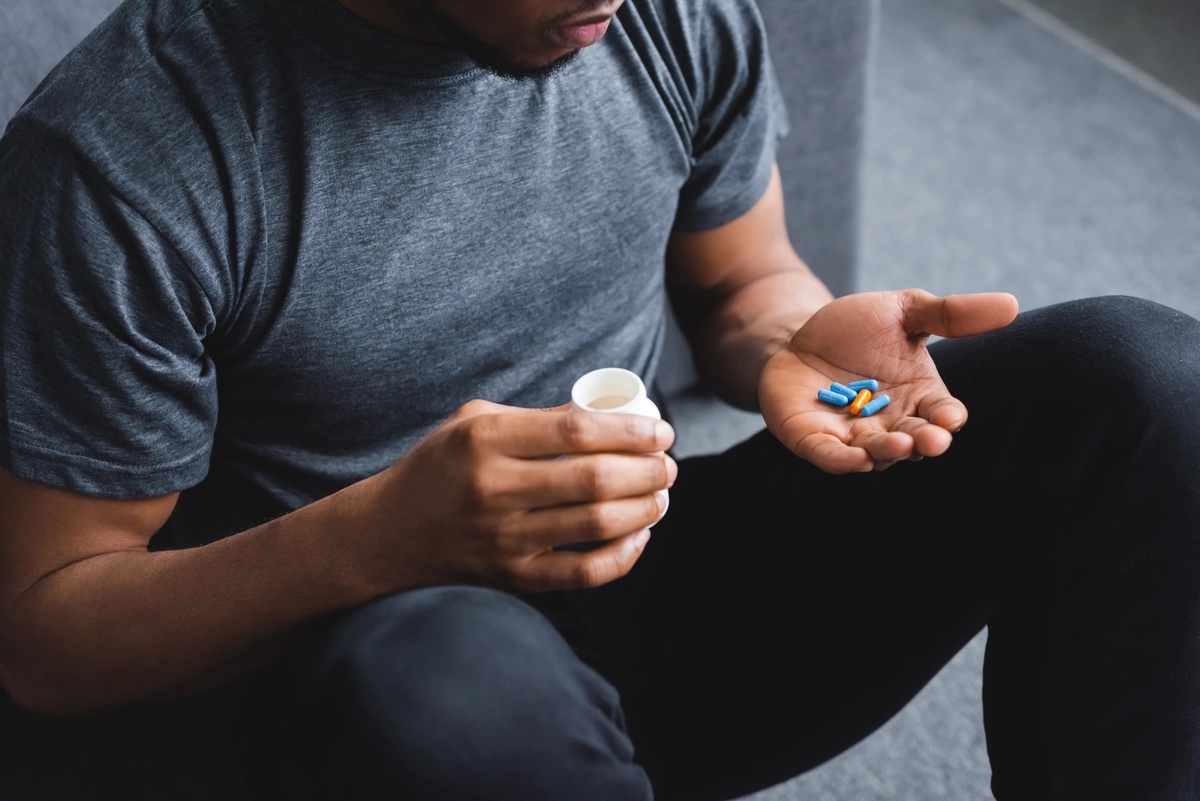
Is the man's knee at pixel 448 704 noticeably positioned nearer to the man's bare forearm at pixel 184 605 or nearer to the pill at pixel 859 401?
the man's bare forearm at pixel 184 605

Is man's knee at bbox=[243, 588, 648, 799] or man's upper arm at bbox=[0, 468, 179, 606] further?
man's upper arm at bbox=[0, 468, 179, 606]

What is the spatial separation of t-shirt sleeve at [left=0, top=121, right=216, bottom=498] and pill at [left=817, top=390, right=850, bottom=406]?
1.58 ft

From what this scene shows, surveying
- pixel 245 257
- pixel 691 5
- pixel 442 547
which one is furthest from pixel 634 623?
pixel 691 5

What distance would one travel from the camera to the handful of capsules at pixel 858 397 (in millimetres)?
900

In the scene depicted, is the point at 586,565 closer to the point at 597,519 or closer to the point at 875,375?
the point at 597,519

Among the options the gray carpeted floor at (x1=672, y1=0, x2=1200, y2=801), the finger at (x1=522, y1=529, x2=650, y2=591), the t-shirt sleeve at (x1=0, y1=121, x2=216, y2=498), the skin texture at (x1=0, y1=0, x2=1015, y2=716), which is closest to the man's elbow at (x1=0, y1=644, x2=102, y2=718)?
the skin texture at (x1=0, y1=0, x2=1015, y2=716)

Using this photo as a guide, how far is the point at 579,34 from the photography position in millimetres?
831

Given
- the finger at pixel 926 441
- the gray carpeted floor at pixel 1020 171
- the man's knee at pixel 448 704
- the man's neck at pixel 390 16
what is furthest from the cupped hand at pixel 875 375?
the gray carpeted floor at pixel 1020 171

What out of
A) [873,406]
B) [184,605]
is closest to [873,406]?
[873,406]

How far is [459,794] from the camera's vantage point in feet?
2.37

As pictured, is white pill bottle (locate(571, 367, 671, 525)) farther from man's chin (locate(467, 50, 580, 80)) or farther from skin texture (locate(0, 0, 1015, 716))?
man's chin (locate(467, 50, 580, 80))

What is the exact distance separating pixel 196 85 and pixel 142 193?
0.30 ft

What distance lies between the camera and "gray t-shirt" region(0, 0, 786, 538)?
2.60 feet

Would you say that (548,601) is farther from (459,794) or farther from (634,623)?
(459,794)
